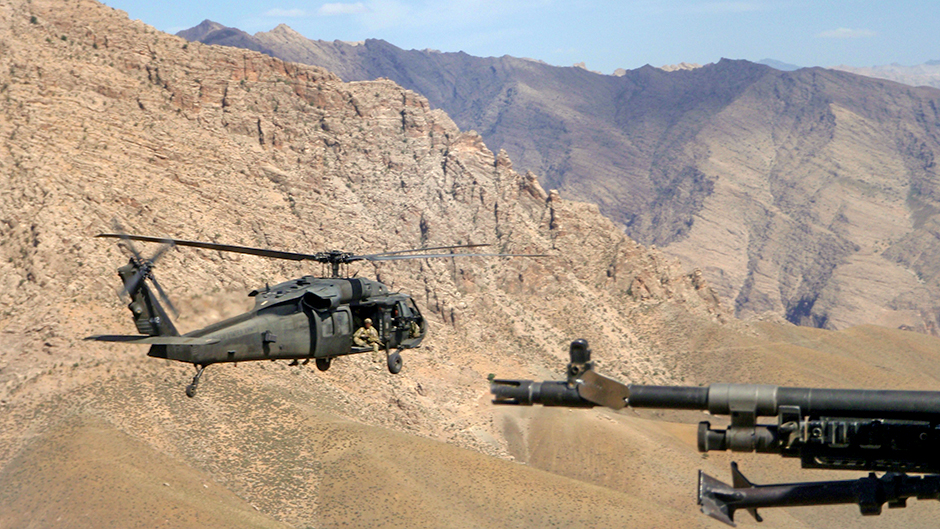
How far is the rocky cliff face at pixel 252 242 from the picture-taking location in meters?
44.5

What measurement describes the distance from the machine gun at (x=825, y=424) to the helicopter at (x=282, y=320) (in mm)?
13259

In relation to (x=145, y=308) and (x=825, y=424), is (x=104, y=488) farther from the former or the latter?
(x=825, y=424)

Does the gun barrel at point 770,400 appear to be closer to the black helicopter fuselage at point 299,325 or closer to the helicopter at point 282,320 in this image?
the helicopter at point 282,320

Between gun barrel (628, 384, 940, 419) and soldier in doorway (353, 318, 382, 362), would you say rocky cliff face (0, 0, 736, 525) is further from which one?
gun barrel (628, 384, 940, 419)

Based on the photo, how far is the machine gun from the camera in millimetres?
10984

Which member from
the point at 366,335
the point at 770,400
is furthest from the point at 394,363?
the point at 770,400

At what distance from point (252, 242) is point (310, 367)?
14594mm

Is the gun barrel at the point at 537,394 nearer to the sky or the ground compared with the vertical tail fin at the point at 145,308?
nearer to the sky

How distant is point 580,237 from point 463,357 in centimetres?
2796

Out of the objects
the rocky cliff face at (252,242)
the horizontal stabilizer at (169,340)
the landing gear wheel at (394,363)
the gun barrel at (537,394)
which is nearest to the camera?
the gun barrel at (537,394)

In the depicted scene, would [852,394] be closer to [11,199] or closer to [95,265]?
[95,265]

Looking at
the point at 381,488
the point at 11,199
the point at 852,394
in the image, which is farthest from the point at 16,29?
the point at 852,394

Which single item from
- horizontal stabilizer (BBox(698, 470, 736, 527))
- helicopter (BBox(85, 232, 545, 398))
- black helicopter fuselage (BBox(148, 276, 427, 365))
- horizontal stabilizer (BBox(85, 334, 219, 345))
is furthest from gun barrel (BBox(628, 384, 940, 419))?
black helicopter fuselage (BBox(148, 276, 427, 365))

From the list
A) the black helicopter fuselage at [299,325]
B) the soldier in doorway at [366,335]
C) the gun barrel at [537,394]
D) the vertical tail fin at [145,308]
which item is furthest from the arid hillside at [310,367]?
the gun barrel at [537,394]
